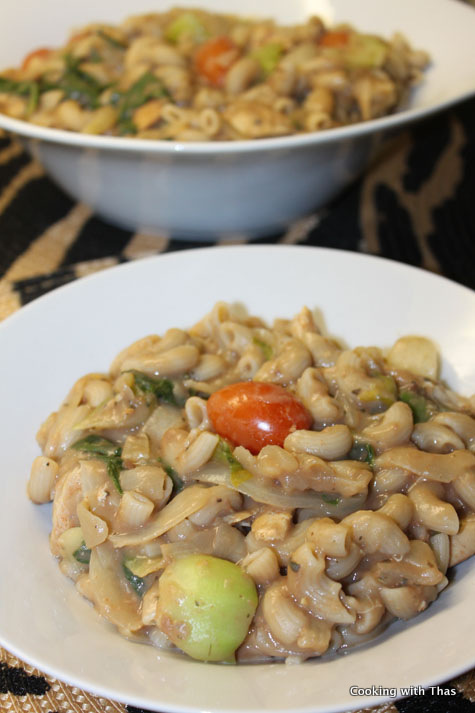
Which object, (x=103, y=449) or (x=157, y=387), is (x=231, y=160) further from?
(x=103, y=449)

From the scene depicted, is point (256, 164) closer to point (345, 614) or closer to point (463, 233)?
point (463, 233)

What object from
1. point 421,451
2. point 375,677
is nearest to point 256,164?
point 421,451

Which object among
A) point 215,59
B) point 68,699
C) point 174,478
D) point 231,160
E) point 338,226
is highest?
point 215,59

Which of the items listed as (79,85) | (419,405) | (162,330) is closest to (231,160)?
(162,330)

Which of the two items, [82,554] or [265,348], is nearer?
[82,554]

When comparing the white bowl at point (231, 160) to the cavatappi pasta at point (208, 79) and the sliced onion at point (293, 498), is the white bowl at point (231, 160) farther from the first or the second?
the sliced onion at point (293, 498)

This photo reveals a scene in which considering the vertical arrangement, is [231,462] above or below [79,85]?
below

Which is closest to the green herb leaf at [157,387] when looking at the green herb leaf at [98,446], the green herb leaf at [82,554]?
the green herb leaf at [98,446]

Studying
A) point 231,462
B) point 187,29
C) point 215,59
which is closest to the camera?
point 231,462
